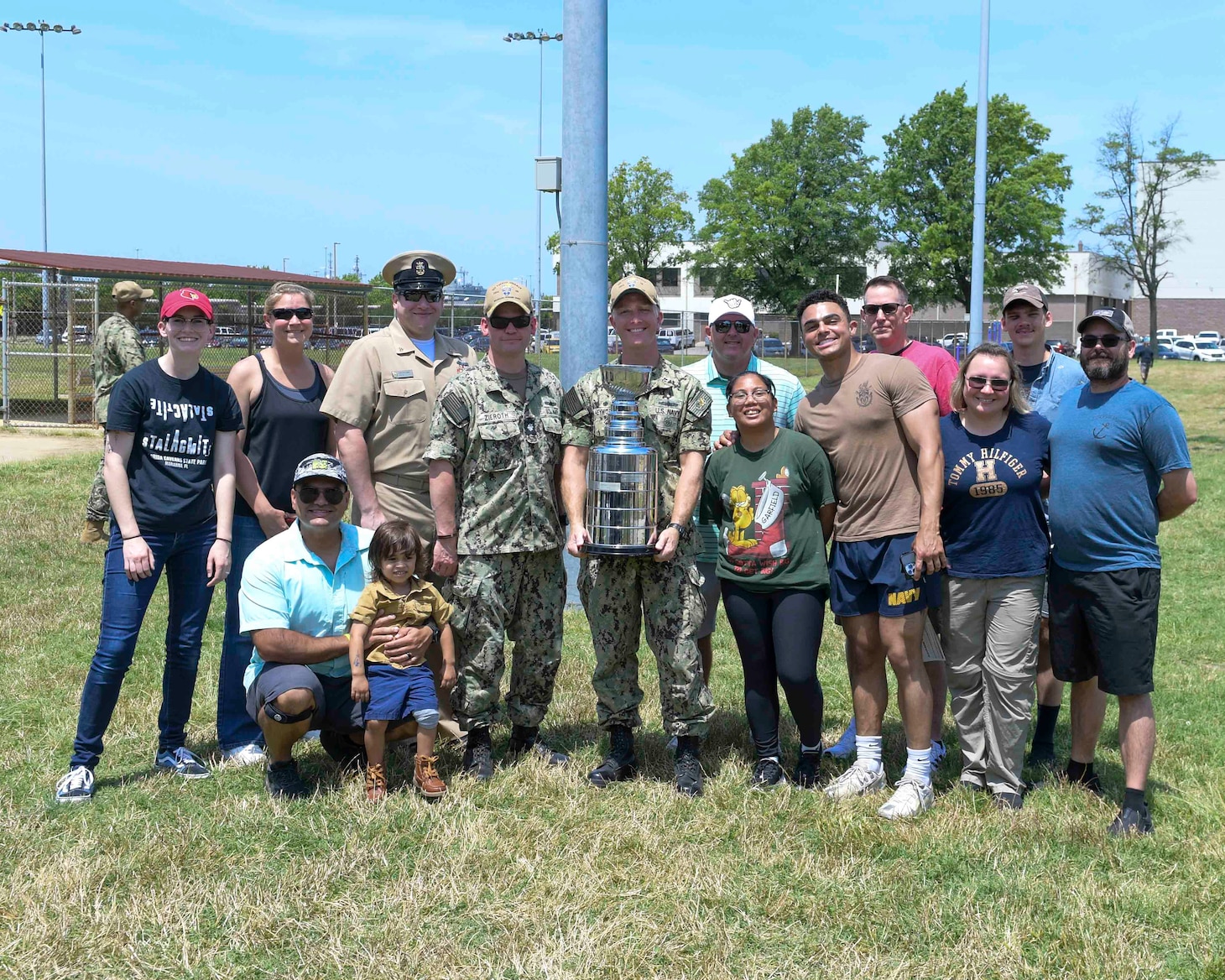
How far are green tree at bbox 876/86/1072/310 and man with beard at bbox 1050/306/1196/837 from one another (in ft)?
155

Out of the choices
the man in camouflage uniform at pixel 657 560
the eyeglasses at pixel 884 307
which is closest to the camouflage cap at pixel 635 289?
the man in camouflage uniform at pixel 657 560

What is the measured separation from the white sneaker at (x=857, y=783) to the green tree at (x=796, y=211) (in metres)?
55.7

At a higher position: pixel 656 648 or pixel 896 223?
pixel 896 223

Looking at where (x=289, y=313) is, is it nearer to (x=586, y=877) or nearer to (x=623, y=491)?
(x=623, y=491)

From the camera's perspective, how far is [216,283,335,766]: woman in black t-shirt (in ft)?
17.9

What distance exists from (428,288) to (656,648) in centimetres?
195

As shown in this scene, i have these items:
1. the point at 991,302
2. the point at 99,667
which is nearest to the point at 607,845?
the point at 99,667

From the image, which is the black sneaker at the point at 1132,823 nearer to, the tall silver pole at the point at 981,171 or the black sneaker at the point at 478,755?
the black sneaker at the point at 478,755

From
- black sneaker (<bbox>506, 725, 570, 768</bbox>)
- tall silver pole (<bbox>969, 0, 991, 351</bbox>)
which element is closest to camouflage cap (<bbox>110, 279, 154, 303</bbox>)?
black sneaker (<bbox>506, 725, 570, 768</bbox>)

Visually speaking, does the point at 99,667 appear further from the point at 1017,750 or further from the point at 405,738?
the point at 1017,750

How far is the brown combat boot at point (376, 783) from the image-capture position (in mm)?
4961

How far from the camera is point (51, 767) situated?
5297mm

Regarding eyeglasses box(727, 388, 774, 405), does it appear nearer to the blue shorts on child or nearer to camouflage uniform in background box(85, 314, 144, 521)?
the blue shorts on child

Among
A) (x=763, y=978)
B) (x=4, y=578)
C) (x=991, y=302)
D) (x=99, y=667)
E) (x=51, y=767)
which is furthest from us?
(x=991, y=302)
